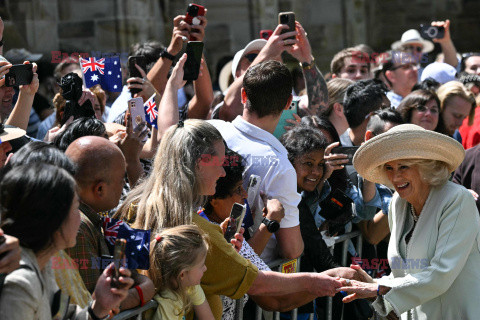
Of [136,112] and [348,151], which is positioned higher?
[136,112]

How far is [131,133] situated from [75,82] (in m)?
0.61

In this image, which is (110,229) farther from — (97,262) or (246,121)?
(246,121)

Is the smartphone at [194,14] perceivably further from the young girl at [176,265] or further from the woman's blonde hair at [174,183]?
the young girl at [176,265]

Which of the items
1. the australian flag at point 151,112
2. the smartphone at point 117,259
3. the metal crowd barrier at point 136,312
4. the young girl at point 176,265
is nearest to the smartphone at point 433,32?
the australian flag at point 151,112

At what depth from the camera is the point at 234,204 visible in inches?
165

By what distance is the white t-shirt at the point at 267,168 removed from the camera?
474 centimetres

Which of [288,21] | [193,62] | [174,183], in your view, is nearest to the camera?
[174,183]

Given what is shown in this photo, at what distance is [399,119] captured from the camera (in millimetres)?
6293

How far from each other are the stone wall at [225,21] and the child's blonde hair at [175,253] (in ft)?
28.0

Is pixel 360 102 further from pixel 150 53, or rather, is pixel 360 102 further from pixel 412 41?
pixel 412 41

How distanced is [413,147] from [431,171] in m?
0.17

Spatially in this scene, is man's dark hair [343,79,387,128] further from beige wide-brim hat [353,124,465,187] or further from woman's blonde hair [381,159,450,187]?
woman's blonde hair [381,159,450,187]

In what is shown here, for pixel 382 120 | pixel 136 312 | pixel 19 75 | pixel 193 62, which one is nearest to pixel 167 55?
pixel 193 62

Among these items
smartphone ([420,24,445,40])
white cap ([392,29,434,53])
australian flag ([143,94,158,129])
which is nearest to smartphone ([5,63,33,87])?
australian flag ([143,94,158,129])
